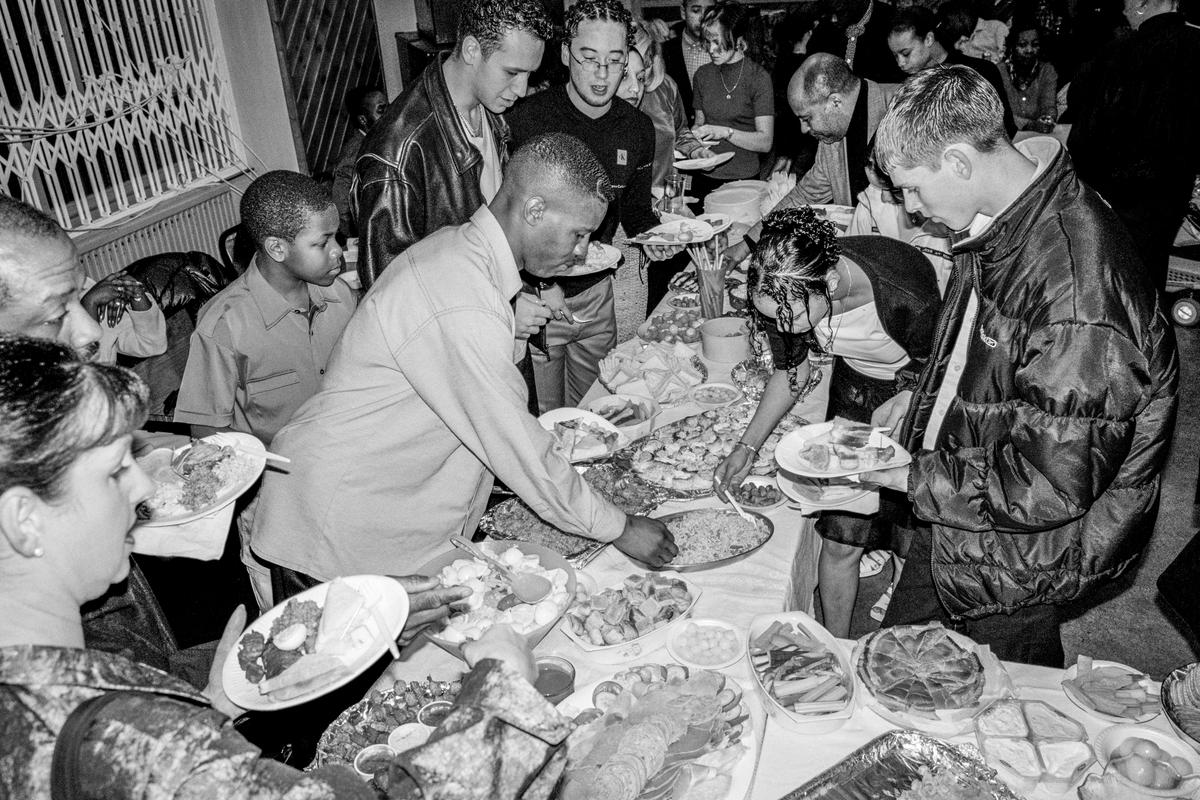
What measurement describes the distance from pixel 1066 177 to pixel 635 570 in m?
1.30

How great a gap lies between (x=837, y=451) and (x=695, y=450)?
0.50 metres

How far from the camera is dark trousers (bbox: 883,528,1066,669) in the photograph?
208 cm

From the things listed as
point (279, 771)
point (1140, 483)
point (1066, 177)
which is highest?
point (1066, 177)

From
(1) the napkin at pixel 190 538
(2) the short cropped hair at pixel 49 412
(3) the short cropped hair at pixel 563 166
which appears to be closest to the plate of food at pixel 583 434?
(3) the short cropped hair at pixel 563 166

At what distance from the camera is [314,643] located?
1.58 metres

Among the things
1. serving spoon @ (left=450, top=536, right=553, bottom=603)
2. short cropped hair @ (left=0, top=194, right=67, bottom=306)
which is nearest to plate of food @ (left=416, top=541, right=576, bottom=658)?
serving spoon @ (left=450, top=536, right=553, bottom=603)

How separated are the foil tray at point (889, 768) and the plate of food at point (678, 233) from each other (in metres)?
2.32

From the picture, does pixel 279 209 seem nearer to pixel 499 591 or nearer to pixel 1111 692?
pixel 499 591

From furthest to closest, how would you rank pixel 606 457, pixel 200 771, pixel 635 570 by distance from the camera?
pixel 606 457
pixel 635 570
pixel 200 771

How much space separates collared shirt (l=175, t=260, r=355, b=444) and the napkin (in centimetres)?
67

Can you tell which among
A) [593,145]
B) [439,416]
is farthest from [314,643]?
[593,145]

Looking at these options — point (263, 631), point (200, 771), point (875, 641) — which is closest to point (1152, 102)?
point (875, 641)

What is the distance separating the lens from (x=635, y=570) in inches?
83.4

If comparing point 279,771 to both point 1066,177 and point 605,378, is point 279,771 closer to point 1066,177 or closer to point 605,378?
point 1066,177
